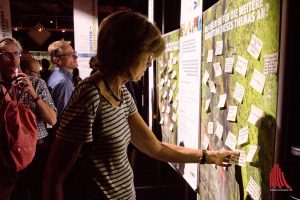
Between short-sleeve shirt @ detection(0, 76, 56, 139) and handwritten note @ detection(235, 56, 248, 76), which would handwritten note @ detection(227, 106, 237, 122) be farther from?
short-sleeve shirt @ detection(0, 76, 56, 139)

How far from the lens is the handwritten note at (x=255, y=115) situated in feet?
4.47

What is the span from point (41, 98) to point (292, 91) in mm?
1938

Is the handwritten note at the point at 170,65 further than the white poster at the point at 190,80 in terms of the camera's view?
Yes

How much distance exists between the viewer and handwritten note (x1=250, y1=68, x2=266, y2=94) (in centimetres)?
134

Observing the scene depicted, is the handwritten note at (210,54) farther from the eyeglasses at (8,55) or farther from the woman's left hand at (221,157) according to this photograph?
the eyeglasses at (8,55)

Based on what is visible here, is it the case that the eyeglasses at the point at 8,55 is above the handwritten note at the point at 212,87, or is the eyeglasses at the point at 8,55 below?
above

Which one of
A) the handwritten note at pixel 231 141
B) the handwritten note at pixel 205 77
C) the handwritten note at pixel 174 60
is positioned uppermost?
the handwritten note at pixel 174 60

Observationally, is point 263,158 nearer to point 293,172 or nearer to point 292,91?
point 293,172

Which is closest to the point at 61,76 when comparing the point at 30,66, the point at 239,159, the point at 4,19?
the point at 30,66

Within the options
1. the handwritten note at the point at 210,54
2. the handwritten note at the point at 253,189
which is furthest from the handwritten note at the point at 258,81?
the handwritten note at the point at 210,54

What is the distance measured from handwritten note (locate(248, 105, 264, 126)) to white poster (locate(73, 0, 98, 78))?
427cm

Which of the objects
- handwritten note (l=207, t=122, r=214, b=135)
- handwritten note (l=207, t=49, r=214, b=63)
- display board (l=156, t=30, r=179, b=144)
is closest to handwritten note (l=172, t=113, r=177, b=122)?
display board (l=156, t=30, r=179, b=144)

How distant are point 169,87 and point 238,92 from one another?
163cm

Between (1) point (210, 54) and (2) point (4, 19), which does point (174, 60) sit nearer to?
(1) point (210, 54)
